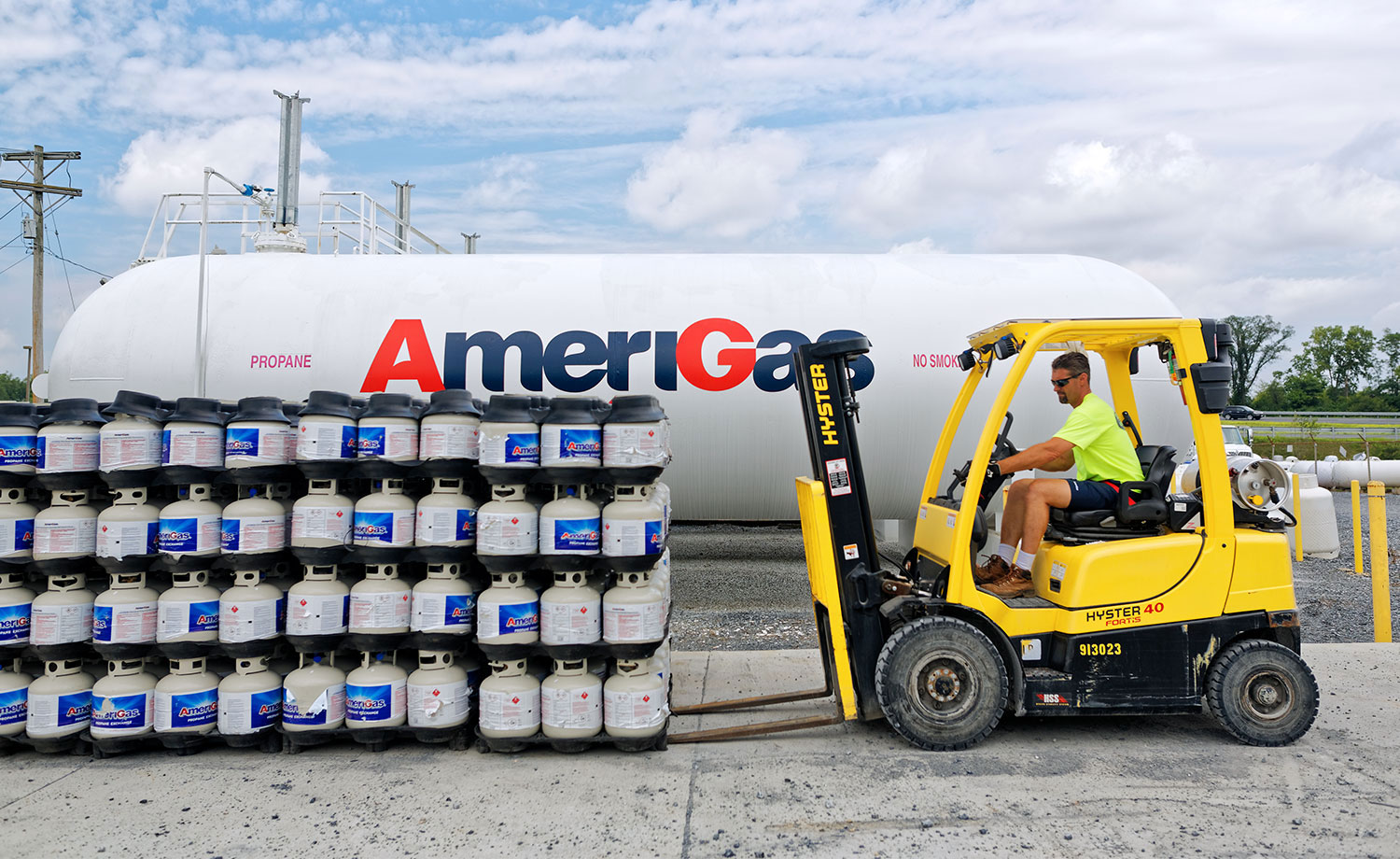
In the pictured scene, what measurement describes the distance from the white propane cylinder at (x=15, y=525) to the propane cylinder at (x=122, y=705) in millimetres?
846

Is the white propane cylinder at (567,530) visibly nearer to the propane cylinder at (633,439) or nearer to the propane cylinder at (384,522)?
the propane cylinder at (633,439)

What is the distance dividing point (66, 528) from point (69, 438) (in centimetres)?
51

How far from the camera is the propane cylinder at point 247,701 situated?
474cm

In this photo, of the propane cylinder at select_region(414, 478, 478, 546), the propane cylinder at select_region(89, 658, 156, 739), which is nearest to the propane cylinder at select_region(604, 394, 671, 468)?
the propane cylinder at select_region(414, 478, 478, 546)

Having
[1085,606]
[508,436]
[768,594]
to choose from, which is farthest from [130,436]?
[768,594]

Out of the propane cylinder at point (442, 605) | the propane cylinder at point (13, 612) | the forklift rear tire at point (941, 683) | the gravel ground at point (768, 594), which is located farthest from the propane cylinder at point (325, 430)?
the gravel ground at point (768, 594)

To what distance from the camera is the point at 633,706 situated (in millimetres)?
4703

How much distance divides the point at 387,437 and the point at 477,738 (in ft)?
5.93

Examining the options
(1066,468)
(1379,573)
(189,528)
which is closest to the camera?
(189,528)

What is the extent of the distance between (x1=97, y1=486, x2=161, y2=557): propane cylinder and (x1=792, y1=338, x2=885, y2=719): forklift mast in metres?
3.85

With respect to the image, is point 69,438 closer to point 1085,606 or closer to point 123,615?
point 123,615

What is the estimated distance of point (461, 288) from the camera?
8.52 m

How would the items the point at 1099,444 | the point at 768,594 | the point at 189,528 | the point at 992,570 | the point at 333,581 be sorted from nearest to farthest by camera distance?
the point at 189,528, the point at 333,581, the point at 1099,444, the point at 992,570, the point at 768,594

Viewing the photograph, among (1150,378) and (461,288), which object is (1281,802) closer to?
(1150,378)
